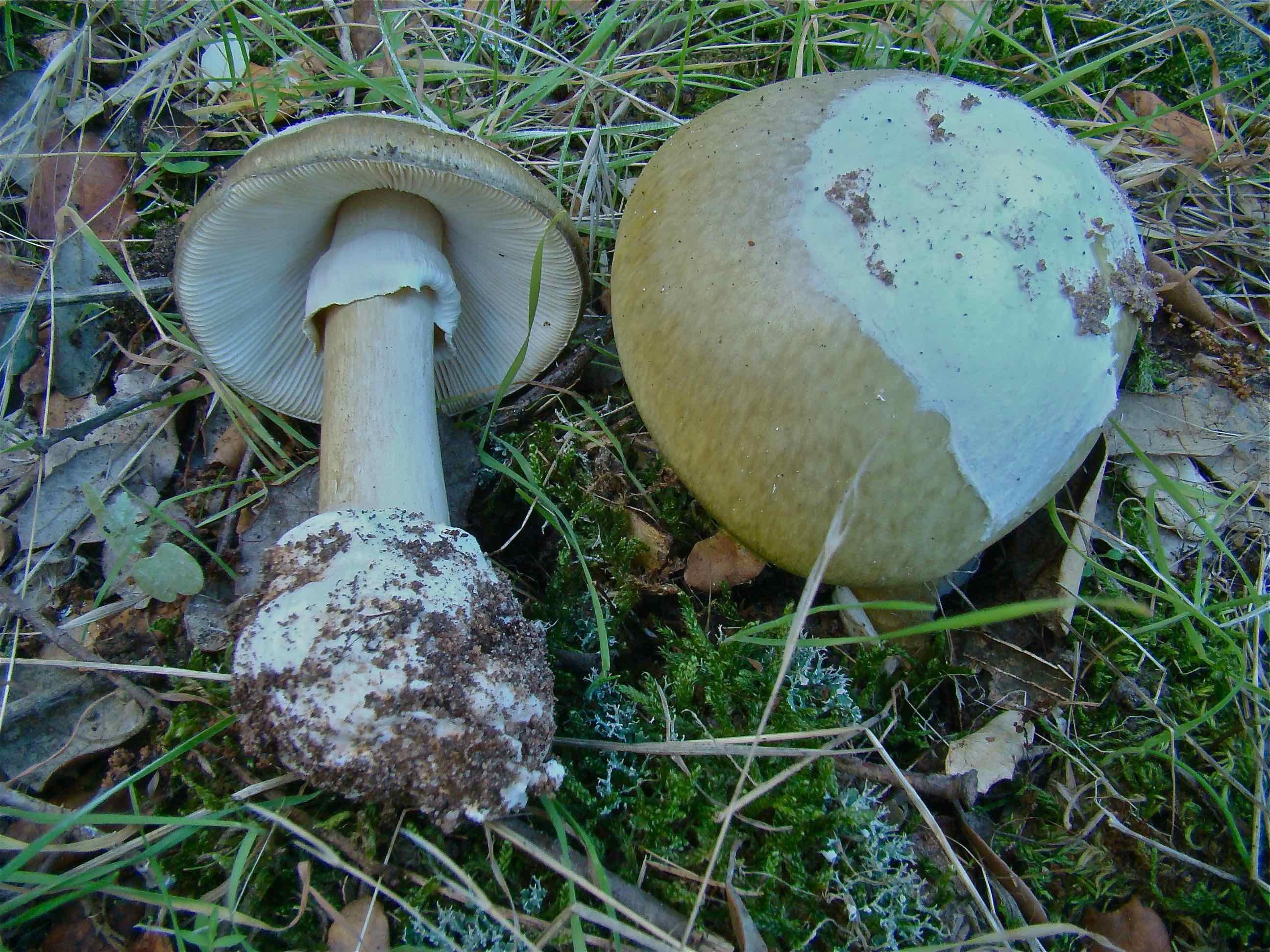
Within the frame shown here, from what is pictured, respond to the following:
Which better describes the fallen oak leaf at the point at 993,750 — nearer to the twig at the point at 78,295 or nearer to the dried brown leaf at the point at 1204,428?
Result: the dried brown leaf at the point at 1204,428

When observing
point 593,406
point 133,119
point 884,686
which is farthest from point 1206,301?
point 133,119

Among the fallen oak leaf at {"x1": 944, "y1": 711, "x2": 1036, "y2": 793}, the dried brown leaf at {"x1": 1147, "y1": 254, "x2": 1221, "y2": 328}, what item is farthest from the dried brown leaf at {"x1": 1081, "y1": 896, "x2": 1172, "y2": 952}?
the dried brown leaf at {"x1": 1147, "y1": 254, "x2": 1221, "y2": 328}

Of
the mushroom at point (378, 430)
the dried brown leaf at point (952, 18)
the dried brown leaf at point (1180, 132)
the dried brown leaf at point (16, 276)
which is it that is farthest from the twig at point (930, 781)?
the dried brown leaf at point (16, 276)

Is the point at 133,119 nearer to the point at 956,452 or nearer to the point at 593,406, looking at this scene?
the point at 593,406

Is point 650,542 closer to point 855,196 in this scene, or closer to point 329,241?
point 855,196

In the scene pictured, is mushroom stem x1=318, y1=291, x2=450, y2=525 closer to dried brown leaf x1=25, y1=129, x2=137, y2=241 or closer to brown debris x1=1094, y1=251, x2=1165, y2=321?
dried brown leaf x1=25, y1=129, x2=137, y2=241
